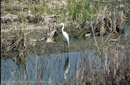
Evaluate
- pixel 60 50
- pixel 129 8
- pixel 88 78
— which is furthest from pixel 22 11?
pixel 88 78

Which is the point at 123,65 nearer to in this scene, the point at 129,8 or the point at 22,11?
the point at 22,11

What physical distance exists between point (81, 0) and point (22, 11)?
86.5 inches

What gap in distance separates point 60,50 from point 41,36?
168cm

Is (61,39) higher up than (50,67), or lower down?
lower down

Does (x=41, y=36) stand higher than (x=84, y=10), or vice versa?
(x=84, y=10)

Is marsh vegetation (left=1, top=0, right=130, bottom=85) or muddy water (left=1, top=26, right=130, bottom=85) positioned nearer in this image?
marsh vegetation (left=1, top=0, right=130, bottom=85)

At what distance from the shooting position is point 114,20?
37.0 ft

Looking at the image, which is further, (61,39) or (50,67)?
(61,39)

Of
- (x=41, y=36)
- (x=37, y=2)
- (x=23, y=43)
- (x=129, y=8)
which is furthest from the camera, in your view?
(x=129, y=8)

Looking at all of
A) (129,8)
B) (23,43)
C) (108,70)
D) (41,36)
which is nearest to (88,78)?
(108,70)

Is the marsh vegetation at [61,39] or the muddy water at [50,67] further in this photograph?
the muddy water at [50,67]

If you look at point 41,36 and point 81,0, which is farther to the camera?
point 81,0

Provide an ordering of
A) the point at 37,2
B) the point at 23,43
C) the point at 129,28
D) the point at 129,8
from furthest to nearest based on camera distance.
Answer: the point at 129,8, the point at 37,2, the point at 129,28, the point at 23,43

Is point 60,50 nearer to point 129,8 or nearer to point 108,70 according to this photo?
point 108,70
